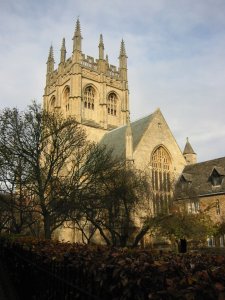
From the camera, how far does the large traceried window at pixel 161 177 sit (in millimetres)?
35312

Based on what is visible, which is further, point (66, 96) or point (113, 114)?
point (113, 114)

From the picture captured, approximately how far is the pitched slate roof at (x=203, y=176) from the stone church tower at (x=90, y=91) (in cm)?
1392

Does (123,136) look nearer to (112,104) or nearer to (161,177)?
(161,177)

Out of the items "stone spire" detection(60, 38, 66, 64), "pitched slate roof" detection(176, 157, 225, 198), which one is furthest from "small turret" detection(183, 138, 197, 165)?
"stone spire" detection(60, 38, 66, 64)

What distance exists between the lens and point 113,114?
50.8 meters

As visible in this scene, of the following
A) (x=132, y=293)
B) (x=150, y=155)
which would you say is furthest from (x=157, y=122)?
(x=132, y=293)

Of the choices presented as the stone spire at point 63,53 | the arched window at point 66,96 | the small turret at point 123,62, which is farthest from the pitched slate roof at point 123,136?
the stone spire at point 63,53

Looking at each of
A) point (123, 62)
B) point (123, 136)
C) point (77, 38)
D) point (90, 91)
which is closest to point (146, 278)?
point (123, 136)

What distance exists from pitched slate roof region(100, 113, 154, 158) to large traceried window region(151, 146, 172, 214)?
2.79 metres

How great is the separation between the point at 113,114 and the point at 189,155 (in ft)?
46.5

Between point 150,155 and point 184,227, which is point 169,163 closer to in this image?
point 150,155

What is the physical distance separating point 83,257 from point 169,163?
111 ft

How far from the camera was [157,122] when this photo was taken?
125 feet

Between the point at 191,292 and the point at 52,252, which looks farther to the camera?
the point at 52,252
